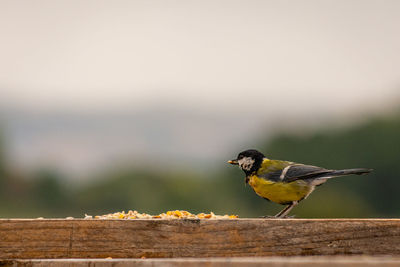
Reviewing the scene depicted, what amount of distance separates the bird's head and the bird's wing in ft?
0.73

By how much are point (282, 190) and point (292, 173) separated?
22 cm

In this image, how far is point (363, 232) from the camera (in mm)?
4965

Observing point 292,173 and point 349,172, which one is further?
point 292,173

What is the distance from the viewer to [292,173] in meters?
8.53

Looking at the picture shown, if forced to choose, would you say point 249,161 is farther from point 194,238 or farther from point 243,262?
point 243,262

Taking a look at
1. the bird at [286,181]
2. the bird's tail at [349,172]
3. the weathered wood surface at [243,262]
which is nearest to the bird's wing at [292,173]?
the bird at [286,181]

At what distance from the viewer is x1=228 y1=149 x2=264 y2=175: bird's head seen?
350 inches

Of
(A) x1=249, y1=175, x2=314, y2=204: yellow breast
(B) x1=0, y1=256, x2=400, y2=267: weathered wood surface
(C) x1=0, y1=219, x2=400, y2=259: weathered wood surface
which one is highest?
(A) x1=249, y1=175, x2=314, y2=204: yellow breast

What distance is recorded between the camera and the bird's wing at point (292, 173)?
849 centimetres

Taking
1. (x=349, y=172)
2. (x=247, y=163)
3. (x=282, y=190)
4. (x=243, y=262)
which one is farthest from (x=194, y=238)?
(x=247, y=163)

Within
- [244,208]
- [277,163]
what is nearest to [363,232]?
[277,163]

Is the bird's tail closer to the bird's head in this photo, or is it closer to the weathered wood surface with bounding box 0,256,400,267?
the bird's head

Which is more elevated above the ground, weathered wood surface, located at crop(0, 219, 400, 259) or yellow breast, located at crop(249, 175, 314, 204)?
yellow breast, located at crop(249, 175, 314, 204)

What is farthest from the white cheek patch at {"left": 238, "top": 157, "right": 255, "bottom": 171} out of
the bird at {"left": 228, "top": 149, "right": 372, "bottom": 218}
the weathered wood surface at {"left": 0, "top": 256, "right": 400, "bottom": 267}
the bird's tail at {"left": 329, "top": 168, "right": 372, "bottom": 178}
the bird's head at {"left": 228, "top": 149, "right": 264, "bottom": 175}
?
the weathered wood surface at {"left": 0, "top": 256, "right": 400, "bottom": 267}
